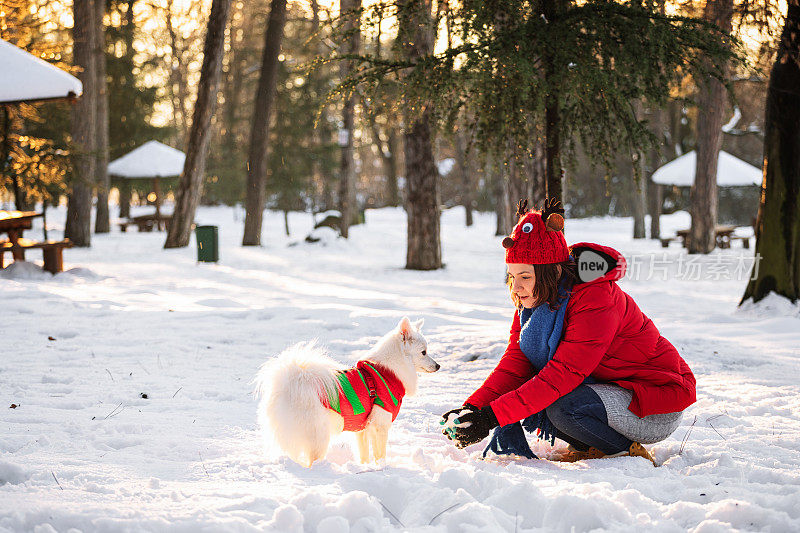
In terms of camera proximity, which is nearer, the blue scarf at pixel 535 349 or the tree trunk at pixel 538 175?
the blue scarf at pixel 535 349

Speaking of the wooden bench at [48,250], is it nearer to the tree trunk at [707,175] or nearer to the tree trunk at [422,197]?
the tree trunk at [422,197]

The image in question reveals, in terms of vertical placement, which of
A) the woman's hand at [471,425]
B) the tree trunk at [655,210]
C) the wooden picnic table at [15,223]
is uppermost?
the tree trunk at [655,210]

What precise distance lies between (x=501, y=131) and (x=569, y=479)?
510 centimetres

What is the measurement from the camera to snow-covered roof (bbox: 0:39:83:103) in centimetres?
1126

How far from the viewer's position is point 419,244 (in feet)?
49.8

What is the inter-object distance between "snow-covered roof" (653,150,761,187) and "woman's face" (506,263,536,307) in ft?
71.6

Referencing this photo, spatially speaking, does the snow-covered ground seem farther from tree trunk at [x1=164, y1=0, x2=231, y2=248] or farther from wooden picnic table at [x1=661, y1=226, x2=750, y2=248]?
wooden picnic table at [x1=661, y1=226, x2=750, y2=248]

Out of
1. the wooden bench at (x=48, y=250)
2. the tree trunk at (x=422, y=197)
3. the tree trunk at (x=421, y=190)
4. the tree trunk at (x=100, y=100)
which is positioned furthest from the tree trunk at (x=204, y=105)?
the tree trunk at (x=422, y=197)

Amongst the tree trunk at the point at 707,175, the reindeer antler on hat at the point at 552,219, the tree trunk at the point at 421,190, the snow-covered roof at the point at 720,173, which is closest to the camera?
the reindeer antler on hat at the point at 552,219

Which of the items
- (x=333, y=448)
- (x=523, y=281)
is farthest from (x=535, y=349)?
(x=333, y=448)

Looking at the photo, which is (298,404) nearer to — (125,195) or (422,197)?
(422,197)

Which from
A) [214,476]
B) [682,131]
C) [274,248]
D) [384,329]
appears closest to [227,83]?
[274,248]

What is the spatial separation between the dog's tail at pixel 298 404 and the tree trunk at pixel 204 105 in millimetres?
15069

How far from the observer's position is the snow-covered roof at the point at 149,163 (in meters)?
26.9
